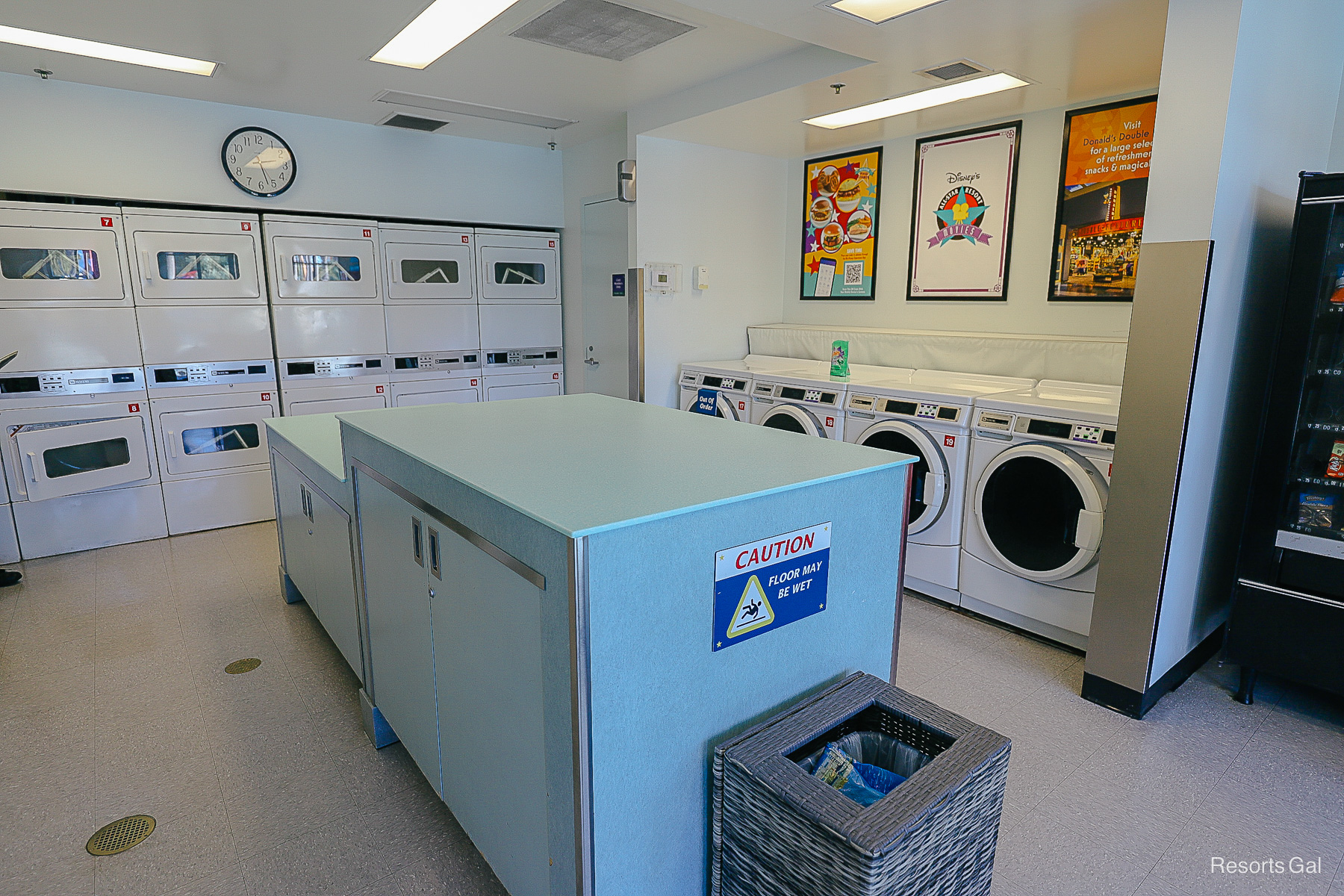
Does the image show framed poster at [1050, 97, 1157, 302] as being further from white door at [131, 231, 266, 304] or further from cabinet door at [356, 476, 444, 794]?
white door at [131, 231, 266, 304]

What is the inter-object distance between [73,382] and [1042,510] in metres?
5.30

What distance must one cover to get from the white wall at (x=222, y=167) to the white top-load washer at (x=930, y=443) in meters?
3.45

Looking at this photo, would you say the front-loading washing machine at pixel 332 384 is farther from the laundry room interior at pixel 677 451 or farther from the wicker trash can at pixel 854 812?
the wicker trash can at pixel 854 812

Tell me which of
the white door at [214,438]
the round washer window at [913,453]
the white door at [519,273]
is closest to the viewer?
the round washer window at [913,453]

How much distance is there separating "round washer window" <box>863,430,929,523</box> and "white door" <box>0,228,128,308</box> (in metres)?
4.51

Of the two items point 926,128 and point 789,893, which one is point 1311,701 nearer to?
point 789,893

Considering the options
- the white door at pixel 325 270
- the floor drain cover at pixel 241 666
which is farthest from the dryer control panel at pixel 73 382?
the floor drain cover at pixel 241 666

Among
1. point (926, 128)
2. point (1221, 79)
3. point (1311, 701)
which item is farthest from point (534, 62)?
point (1311, 701)

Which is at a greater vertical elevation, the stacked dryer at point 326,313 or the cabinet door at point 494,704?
the stacked dryer at point 326,313

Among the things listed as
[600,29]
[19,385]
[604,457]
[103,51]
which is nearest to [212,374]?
[19,385]

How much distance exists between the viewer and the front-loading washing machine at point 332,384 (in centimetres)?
491

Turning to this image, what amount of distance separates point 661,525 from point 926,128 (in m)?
3.88

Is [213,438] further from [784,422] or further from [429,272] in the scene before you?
[784,422]

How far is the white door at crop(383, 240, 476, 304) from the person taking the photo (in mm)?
5191
